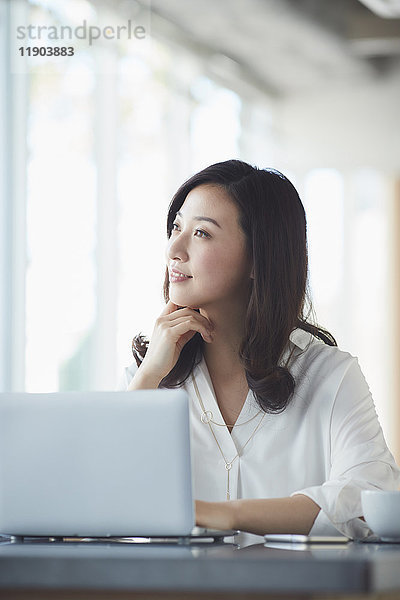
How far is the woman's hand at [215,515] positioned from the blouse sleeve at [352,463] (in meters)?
0.18

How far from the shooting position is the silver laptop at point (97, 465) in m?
1.44

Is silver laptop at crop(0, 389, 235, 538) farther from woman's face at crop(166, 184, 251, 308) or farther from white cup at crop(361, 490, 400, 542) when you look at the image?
woman's face at crop(166, 184, 251, 308)

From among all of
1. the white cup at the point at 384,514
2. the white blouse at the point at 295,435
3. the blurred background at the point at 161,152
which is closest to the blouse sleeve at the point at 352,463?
the white blouse at the point at 295,435

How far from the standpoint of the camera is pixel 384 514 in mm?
1496

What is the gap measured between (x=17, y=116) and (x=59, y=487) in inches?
114

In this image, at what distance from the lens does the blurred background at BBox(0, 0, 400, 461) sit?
424 centimetres

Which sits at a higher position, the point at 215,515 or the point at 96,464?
the point at 96,464

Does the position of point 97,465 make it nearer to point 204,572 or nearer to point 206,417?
point 204,572

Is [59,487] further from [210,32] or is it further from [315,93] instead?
[315,93]

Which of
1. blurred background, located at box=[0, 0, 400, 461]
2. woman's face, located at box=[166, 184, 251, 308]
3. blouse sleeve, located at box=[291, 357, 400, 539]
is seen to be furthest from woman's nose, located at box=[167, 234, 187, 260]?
blurred background, located at box=[0, 0, 400, 461]

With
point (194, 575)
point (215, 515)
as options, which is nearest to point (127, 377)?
point (215, 515)

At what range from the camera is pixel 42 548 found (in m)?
1.41

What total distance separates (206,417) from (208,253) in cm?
39

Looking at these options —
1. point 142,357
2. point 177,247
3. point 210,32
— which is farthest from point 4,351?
point 210,32
